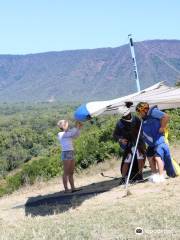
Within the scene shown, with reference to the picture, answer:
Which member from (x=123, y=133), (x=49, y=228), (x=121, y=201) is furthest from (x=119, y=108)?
(x=49, y=228)

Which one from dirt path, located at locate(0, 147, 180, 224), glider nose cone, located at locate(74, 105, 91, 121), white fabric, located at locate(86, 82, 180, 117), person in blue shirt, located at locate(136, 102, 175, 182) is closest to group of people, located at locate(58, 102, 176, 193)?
person in blue shirt, located at locate(136, 102, 175, 182)

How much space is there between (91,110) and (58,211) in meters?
1.93

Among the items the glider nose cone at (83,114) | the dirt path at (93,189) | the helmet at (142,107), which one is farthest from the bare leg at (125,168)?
the glider nose cone at (83,114)

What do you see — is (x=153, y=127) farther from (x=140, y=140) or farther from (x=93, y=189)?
(x=93, y=189)

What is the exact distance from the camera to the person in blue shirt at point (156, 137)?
11.2 meters

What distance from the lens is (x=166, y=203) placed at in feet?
30.8

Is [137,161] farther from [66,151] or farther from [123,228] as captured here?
[123,228]

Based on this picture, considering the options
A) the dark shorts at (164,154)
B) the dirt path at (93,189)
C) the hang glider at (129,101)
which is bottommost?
the dirt path at (93,189)

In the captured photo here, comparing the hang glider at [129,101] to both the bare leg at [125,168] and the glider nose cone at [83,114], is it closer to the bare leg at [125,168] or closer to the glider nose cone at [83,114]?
the glider nose cone at [83,114]

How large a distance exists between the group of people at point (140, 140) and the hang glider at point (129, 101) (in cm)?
25

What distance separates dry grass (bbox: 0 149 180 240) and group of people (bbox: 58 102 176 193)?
433 mm

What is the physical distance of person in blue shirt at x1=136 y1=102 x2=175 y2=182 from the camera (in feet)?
36.6

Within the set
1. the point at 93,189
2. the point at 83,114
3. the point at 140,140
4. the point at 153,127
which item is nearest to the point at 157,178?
the point at 153,127

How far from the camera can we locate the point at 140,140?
12188mm
